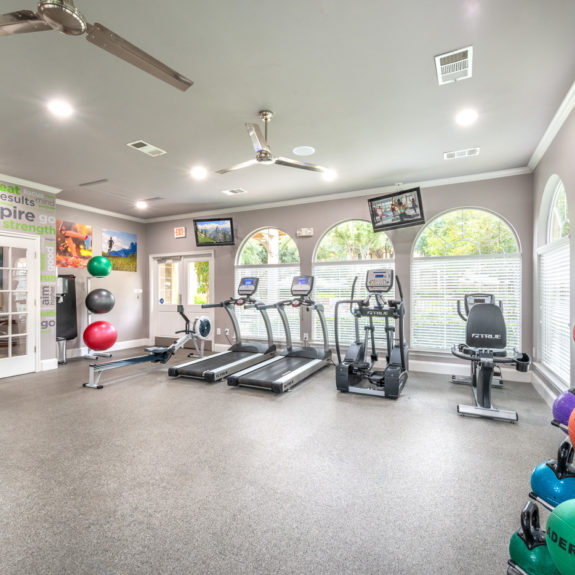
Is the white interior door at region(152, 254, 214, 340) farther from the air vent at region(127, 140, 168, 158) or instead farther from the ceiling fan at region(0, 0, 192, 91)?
the ceiling fan at region(0, 0, 192, 91)

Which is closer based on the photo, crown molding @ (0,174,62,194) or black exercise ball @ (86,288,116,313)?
crown molding @ (0,174,62,194)

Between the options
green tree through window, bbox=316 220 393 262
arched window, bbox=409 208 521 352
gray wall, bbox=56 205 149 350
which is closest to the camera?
arched window, bbox=409 208 521 352

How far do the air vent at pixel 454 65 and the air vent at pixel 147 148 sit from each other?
341 centimetres

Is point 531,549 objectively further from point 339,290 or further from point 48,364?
point 48,364

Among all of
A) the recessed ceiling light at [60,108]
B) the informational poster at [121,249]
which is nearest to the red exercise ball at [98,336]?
the informational poster at [121,249]

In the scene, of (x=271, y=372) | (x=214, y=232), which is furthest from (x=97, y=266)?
(x=271, y=372)

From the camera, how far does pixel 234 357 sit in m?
6.39

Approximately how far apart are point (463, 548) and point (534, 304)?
449 centimetres

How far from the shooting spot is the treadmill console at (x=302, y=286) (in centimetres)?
615

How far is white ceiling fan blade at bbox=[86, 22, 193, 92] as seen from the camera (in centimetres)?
186

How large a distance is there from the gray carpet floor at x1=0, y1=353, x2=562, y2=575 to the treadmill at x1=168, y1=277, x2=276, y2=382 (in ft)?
3.32

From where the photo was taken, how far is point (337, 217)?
6.79 m

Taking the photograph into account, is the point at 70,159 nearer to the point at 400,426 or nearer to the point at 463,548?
the point at 400,426

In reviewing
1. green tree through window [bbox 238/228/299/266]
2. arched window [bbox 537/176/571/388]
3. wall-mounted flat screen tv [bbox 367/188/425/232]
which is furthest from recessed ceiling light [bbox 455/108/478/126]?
green tree through window [bbox 238/228/299/266]
